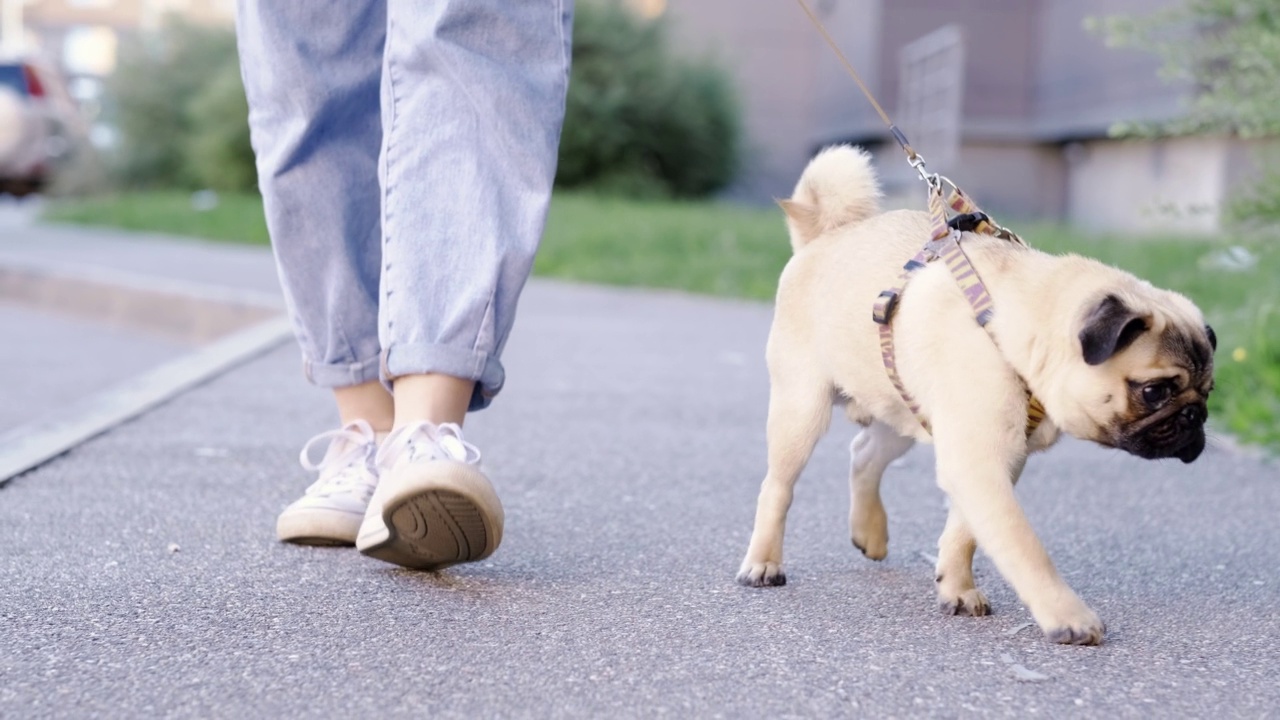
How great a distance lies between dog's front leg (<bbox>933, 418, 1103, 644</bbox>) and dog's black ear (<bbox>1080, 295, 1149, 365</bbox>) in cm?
20

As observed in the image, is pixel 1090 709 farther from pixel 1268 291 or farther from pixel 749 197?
pixel 749 197

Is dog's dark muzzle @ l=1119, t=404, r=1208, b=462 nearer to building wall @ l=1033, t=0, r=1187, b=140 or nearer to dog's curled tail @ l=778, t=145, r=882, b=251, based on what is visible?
dog's curled tail @ l=778, t=145, r=882, b=251

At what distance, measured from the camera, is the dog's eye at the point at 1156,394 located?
Result: 2.18 metres

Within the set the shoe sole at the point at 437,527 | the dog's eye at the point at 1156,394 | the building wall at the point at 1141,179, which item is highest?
the dog's eye at the point at 1156,394

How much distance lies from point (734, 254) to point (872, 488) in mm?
7358

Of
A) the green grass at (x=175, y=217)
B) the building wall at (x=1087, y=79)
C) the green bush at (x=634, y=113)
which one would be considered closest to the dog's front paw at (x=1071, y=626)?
the green grass at (x=175, y=217)

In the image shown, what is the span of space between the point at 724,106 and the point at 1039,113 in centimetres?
427

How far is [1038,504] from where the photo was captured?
335 cm

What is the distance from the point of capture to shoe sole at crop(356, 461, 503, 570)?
88.6 inches

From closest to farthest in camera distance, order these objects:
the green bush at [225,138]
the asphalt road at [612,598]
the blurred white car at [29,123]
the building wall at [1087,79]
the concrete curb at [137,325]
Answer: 1. the asphalt road at [612,598]
2. the concrete curb at [137,325]
3. the building wall at [1087,79]
4. the blurred white car at [29,123]
5. the green bush at [225,138]

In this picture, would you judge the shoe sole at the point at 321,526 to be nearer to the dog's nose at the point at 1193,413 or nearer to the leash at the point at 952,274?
the leash at the point at 952,274

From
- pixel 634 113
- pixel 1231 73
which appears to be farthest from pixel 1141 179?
pixel 1231 73

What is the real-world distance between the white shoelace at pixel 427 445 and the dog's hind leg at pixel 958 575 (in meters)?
0.80

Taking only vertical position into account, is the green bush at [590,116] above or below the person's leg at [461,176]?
below
